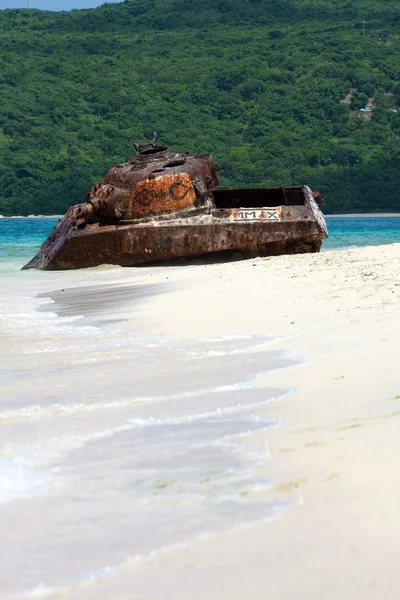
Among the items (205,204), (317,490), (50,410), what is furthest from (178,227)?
(317,490)

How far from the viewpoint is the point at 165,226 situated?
13.1 metres

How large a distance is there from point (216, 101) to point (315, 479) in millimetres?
89293

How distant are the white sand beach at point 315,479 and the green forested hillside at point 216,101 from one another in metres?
67.5

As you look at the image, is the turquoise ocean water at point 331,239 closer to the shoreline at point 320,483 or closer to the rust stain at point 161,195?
the rust stain at point 161,195

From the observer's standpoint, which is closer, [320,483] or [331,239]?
[320,483]

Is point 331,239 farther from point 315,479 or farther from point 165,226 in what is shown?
point 315,479

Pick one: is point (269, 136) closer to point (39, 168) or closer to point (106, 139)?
point (106, 139)

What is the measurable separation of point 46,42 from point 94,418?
104388mm

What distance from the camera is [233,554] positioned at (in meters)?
2.00

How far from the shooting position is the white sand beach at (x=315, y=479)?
1.86 meters

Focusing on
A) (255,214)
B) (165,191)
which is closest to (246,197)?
(255,214)

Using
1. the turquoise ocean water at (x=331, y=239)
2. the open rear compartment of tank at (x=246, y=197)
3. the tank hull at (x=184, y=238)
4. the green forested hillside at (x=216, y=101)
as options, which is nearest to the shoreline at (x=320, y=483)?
the tank hull at (x=184, y=238)

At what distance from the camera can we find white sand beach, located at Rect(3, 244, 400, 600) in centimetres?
186

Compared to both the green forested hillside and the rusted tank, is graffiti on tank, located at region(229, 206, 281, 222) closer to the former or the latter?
the rusted tank
